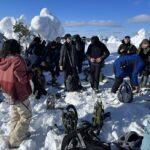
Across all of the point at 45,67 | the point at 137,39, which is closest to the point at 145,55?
the point at 45,67

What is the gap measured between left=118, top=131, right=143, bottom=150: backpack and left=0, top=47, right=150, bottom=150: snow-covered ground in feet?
1.77

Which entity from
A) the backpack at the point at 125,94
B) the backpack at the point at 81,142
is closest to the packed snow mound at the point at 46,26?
the backpack at the point at 125,94

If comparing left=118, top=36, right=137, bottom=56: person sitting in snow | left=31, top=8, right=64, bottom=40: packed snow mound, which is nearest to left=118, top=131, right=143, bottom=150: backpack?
left=118, top=36, right=137, bottom=56: person sitting in snow

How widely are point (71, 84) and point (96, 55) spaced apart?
1195mm

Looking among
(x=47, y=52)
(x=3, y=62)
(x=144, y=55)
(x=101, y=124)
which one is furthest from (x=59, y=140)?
(x=47, y=52)

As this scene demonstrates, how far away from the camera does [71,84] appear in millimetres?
11414

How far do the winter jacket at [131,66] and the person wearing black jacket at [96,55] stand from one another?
785 mm

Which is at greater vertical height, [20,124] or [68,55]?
[68,55]

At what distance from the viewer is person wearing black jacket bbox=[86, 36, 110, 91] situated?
440 inches

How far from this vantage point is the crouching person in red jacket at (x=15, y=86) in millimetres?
6996

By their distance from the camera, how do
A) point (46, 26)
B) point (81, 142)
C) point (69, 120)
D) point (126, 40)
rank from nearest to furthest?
point (81, 142) < point (69, 120) < point (126, 40) < point (46, 26)

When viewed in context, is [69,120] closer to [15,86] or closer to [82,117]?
[82,117]

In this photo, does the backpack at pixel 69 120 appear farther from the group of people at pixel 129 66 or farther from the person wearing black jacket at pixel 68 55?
the person wearing black jacket at pixel 68 55

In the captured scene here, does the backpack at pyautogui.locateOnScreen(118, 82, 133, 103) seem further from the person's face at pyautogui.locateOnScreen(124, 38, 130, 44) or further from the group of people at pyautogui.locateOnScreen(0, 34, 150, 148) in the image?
the person's face at pyautogui.locateOnScreen(124, 38, 130, 44)
